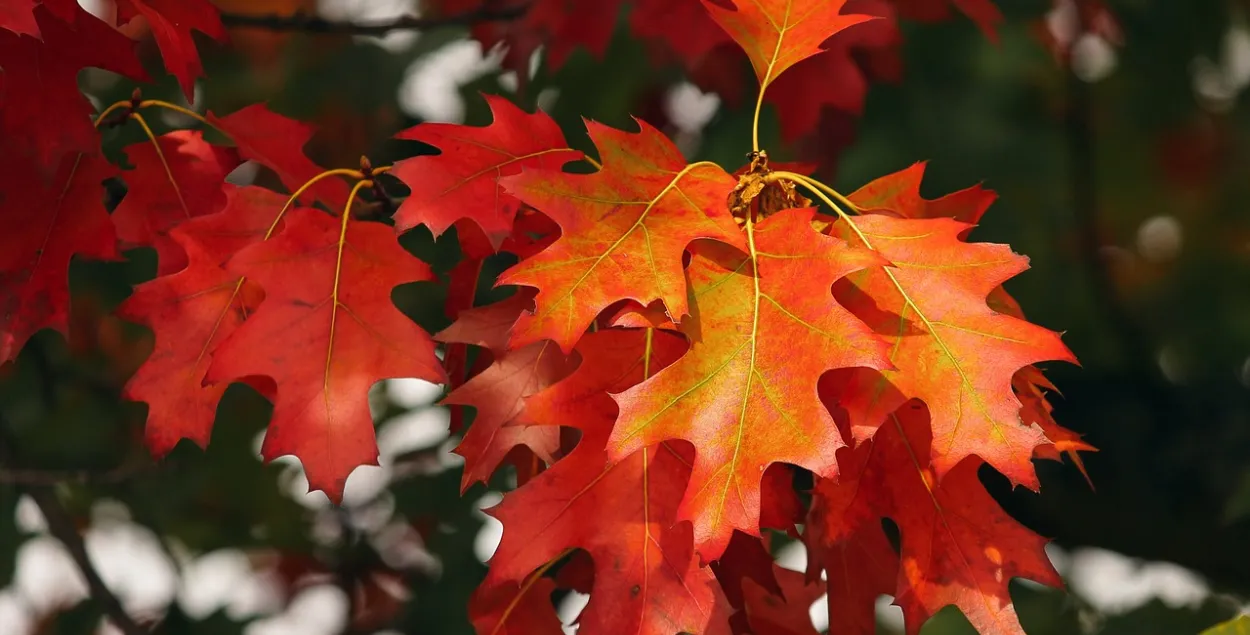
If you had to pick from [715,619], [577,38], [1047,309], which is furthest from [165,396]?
[1047,309]

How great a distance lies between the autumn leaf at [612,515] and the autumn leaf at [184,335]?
335mm

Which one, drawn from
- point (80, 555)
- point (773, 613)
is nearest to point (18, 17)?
point (773, 613)

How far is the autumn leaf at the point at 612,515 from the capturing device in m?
1.06

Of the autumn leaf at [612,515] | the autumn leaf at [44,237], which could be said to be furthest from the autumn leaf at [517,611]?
the autumn leaf at [44,237]

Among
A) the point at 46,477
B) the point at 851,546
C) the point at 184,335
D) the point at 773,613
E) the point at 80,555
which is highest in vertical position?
the point at 184,335

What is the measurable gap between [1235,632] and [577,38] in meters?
1.50

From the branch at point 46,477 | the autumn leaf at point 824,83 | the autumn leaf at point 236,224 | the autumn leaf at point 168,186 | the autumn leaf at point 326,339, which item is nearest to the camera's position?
the autumn leaf at point 326,339

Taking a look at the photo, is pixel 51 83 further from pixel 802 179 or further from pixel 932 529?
pixel 932 529

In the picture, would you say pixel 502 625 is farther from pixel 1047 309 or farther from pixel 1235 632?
pixel 1047 309

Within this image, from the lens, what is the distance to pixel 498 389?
3.69 feet

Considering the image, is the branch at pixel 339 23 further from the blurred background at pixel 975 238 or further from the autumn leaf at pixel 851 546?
the autumn leaf at pixel 851 546

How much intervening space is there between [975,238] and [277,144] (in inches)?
57.2

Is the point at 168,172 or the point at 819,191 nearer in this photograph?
the point at 819,191

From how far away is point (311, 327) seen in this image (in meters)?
1.13
